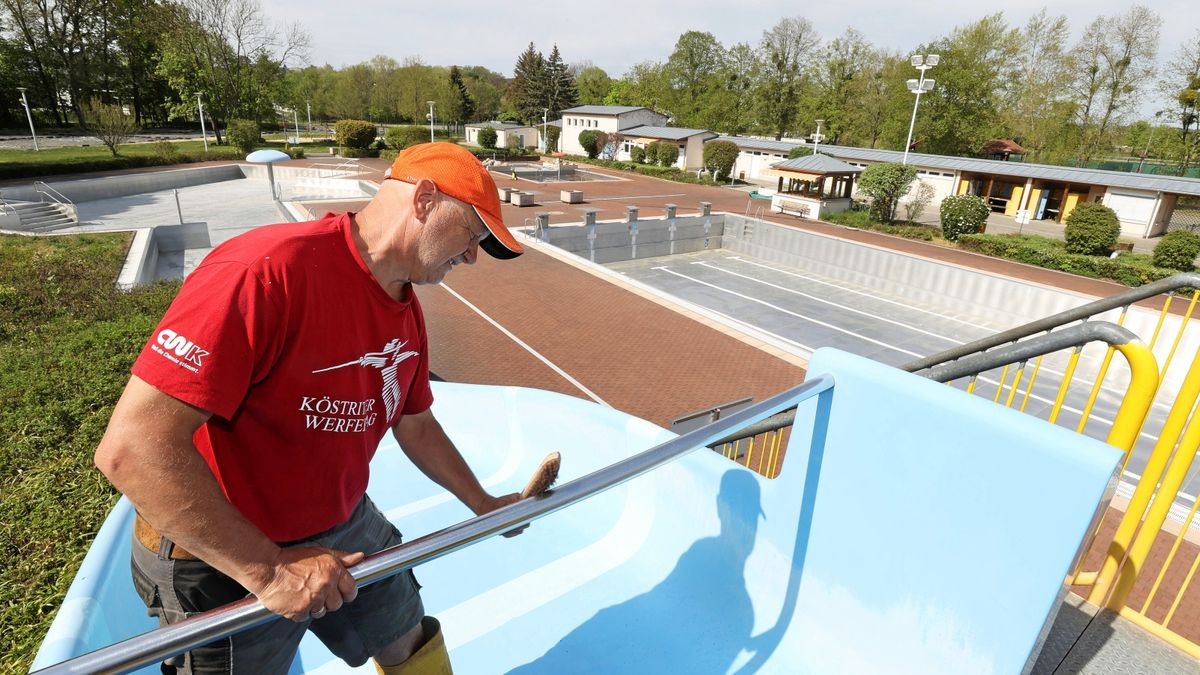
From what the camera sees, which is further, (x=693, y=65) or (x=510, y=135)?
(x=693, y=65)

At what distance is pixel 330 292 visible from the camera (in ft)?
4.99

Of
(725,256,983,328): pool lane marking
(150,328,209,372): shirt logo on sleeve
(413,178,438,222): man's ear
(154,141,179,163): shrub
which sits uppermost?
(413,178,438,222): man's ear

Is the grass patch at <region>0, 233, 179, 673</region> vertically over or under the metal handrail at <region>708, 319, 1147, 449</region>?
under

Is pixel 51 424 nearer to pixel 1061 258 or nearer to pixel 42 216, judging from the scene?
pixel 42 216

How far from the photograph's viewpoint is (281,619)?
1818 mm

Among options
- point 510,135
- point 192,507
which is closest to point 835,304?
point 192,507

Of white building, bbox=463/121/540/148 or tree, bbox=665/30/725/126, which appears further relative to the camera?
tree, bbox=665/30/725/126

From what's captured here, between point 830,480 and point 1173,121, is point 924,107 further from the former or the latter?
point 830,480

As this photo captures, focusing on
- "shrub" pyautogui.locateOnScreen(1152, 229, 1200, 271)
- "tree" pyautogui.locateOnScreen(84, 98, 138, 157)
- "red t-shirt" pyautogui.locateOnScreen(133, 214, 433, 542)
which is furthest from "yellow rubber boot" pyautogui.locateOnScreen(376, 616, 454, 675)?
"tree" pyautogui.locateOnScreen(84, 98, 138, 157)

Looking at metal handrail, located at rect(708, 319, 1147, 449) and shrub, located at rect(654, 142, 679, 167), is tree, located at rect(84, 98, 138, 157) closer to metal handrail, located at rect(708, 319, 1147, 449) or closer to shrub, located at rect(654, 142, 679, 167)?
shrub, located at rect(654, 142, 679, 167)

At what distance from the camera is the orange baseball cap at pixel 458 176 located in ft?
5.16

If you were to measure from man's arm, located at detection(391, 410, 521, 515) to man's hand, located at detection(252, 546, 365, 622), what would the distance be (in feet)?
2.39

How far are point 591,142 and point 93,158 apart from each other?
3225cm

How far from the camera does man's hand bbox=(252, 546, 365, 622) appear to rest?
4.42 feet
